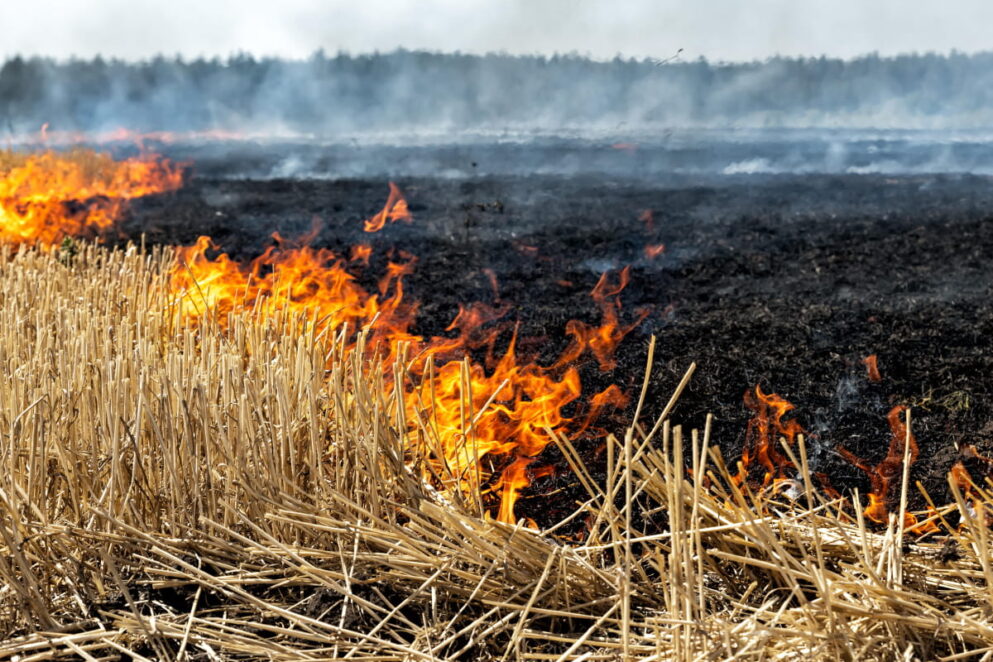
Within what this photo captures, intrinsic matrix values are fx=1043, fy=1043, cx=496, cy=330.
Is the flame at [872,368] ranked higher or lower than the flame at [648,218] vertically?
lower

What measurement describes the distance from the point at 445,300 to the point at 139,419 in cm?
414

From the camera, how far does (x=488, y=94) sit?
24.8m

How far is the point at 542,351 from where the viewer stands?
557 centimetres

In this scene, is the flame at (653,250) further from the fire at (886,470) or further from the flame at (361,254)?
the fire at (886,470)

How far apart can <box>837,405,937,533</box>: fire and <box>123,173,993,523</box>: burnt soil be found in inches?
2.0

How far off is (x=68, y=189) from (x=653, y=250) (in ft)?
33.7

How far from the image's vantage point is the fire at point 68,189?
438 inches

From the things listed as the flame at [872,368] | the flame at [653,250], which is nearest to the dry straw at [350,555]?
the flame at [872,368]

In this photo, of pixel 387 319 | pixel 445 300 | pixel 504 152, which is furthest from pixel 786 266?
pixel 504 152

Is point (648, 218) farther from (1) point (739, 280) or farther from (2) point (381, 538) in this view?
(2) point (381, 538)

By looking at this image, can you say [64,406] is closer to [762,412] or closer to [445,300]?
[762,412]

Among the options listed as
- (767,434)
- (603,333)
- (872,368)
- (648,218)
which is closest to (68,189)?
(648,218)

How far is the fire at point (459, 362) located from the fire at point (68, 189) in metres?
1.80

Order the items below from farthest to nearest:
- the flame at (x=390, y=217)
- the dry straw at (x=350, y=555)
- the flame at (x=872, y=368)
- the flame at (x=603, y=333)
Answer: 1. the flame at (x=390, y=217)
2. the flame at (x=603, y=333)
3. the flame at (x=872, y=368)
4. the dry straw at (x=350, y=555)
